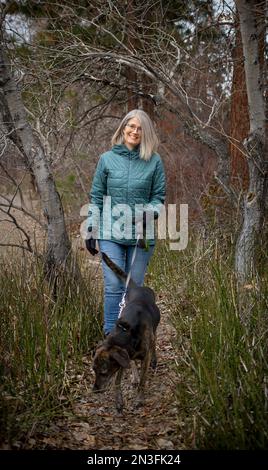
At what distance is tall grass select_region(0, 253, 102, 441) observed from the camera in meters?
3.53

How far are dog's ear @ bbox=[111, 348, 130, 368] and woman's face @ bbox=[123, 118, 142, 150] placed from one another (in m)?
1.89

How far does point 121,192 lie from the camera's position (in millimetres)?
4594

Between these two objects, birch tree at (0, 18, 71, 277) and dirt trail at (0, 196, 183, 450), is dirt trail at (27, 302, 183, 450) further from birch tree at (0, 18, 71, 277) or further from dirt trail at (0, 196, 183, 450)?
birch tree at (0, 18, 71, 277)

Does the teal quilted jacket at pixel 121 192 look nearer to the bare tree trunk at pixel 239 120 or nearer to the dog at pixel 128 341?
the dog at pixel 128 341

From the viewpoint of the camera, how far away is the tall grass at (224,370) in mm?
3020

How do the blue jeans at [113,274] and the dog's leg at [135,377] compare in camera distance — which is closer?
the dog's leg at [135,377]

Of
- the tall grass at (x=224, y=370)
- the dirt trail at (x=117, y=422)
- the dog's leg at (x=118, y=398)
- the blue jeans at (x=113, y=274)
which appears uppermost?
the blue jeans at (x=113, y=274)

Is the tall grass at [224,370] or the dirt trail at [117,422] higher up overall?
the tall grass at [224,370]

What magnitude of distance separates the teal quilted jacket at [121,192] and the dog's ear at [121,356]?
1.17 meters

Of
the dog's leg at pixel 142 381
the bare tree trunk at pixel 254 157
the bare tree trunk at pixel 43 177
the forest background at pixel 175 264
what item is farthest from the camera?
the bare tree trunk at pixel 254 157

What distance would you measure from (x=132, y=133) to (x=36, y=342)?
200 centimetres

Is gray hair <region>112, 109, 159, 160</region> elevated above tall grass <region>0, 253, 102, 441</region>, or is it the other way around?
gray hair <region>112, 109, 159, 160</region>

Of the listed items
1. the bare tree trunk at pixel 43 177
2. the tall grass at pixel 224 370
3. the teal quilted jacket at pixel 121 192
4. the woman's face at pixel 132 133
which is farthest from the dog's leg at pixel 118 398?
the woman's face at pixel 132 133

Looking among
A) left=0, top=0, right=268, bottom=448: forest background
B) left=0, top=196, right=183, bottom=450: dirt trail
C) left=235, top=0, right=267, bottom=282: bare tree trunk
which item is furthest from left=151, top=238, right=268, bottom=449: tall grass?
left=235, top=0, right=267, bottom=282: bare tree trunk
